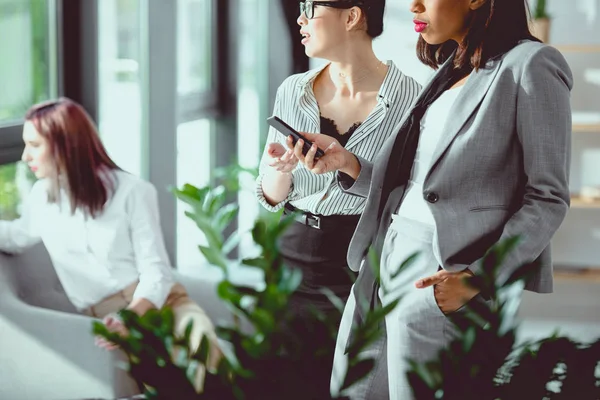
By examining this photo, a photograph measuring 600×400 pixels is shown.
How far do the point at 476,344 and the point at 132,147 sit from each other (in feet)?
9.85

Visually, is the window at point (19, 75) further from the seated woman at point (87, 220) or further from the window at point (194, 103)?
the window at point (194, 103)

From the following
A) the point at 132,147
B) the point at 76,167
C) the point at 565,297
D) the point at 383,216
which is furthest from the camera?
the point at 565,297

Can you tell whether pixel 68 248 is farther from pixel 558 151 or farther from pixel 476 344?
pixel 476 344

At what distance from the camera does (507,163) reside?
1434mm

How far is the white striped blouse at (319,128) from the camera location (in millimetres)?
1854

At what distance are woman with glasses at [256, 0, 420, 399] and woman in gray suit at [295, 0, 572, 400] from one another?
0.88 ft

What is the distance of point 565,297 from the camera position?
4.75 m

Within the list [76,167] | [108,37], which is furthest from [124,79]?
[76,167]

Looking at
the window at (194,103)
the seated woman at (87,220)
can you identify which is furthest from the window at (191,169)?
the seated woman at (87,220)

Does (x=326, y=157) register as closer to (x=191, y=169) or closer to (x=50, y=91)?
(x=50, y=91)

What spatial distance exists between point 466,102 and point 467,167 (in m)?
0.10

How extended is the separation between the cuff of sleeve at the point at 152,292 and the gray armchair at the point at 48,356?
0.22m

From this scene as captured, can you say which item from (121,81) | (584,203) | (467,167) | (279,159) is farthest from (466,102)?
(584,203)

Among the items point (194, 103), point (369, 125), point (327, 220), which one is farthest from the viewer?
point (194, 103)
